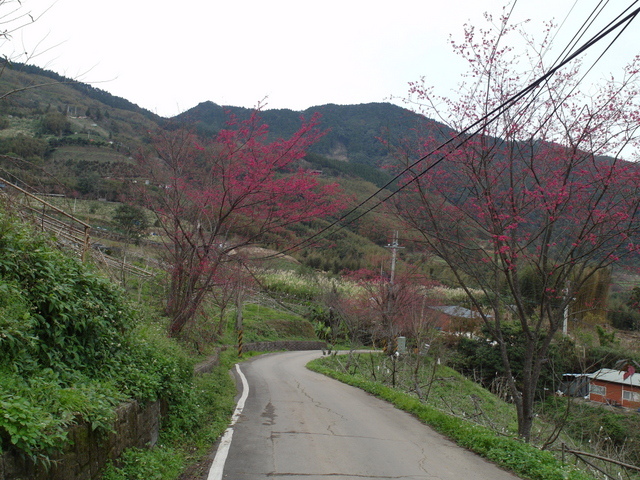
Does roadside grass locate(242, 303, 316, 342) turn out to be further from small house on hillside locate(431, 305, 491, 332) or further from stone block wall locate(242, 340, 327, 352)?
small house on hillside locate(431, 305, 491, 332)

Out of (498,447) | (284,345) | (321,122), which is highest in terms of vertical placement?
(321,122)

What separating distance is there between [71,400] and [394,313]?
24.8 m

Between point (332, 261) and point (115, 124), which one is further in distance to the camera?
point (115, 124)

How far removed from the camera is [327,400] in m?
Result: 12.8

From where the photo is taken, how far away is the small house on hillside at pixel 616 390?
25.6 m

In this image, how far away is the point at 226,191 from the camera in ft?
39.6

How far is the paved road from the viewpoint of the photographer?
244 inches

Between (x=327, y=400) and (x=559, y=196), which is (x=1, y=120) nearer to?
(x=327, y=400)

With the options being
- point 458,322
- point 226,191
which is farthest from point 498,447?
point 458,322

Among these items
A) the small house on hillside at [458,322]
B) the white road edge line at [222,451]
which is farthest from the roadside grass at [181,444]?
the small house on hillside at [458,322]

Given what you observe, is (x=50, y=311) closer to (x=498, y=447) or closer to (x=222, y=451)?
(x=222, y=451)

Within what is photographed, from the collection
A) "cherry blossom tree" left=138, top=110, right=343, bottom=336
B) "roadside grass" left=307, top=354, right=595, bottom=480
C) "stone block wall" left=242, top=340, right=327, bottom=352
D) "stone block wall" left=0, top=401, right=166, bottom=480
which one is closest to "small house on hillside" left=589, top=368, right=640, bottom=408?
"roadside grass" left=307, top=354, right=595, bottom=480

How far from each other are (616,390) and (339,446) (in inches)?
1008

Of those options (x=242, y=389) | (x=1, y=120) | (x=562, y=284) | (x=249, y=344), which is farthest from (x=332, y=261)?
(x=562, y=284)
